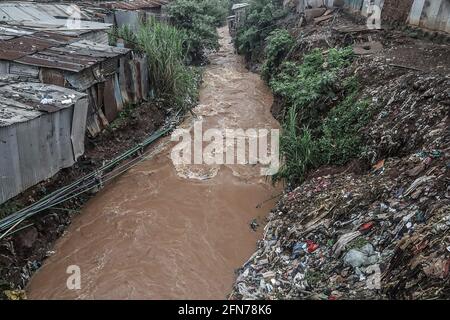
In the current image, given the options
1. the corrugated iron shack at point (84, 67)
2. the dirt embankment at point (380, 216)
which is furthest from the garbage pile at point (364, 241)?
the corrugated iron shack at point (84, 67)

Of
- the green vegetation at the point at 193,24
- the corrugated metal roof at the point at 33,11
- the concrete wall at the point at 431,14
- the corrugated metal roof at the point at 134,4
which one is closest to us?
the concrete wall at the point at 431,14

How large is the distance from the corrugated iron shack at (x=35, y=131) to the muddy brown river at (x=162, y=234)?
1074 millimetres

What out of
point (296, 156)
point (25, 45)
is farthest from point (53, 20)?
point (296, 156)

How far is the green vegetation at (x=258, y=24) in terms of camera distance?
15.2 meters

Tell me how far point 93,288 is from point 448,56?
7.26 metres

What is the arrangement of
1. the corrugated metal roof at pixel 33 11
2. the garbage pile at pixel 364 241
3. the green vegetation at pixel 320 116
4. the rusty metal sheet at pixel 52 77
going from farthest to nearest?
the corrugated metal roof at pixel 33 11, the rusty metal sheet at pixel 52 77, the green vegetation at pixel 320 116, the garbage pile at pixel 364 241

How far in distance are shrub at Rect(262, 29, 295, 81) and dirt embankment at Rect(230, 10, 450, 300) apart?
5.14 meters

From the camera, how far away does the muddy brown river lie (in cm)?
504

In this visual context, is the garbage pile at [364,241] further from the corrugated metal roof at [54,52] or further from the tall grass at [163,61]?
the tall grass at [163,61]

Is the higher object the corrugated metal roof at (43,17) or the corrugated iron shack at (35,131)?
the corrugated metal roof at (43,17)

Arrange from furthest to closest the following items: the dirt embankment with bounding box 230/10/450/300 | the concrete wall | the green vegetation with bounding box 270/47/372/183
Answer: the concrete wall
the green vegetation with bounding box 270/47/372/183
the dirt embankment with bounding box 230/10/450/300

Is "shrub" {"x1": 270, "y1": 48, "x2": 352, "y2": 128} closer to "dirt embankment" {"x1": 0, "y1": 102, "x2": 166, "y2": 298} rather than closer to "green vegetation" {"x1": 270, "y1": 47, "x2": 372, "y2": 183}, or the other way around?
"green vegetation" {"x1": 270, "y1": 47, "x2": 372, "y2": 183}

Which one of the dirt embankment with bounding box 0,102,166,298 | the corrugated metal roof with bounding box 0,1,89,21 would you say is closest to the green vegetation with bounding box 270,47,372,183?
the dirt embankment with bounding box 0,102,166,298

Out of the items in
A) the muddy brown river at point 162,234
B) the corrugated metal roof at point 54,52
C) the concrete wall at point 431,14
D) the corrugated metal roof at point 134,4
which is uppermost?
the concrete wall at point 431,14
